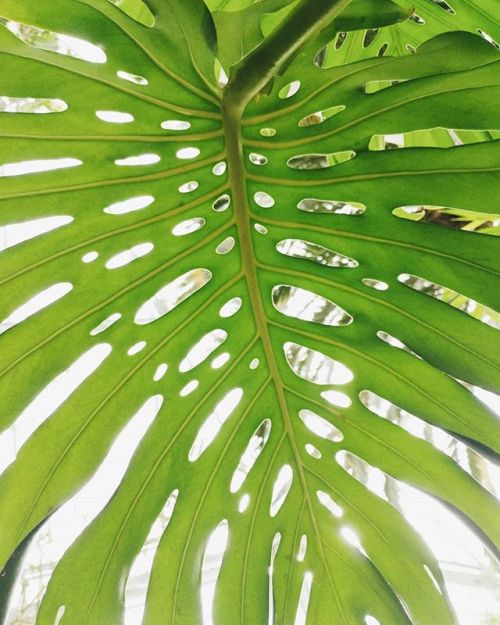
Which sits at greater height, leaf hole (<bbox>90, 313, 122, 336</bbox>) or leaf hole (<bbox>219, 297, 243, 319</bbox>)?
leaf hole (<bbox>219, 297, 243, 319</bbox>)

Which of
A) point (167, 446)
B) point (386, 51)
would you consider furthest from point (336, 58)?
point (167, 446)

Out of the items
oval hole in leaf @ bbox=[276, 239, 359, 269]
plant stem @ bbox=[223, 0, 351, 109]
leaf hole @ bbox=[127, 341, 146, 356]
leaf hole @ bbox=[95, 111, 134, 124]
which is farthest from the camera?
oval hole in leaf @ bbox=[276, 239, 359, 269]

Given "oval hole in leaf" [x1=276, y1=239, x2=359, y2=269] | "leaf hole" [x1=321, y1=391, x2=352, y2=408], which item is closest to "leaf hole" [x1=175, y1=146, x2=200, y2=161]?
"leaf hole" [x1=321, y1=391, x2=352, y2=408]

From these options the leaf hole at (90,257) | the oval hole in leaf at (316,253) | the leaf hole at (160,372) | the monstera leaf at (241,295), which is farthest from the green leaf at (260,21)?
the oval hole in leaf at (316,253)

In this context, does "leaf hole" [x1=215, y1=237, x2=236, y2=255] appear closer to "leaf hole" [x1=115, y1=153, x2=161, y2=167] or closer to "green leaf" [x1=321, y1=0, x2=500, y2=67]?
"leaf hole" [x1=115, y1=153, x2=161, y2=167]

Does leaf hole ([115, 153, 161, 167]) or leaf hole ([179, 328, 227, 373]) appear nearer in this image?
leaf hole ([115, 153, 161, 167])

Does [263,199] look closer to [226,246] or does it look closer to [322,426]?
[226,246]

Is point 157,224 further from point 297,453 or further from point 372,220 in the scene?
point 297,453

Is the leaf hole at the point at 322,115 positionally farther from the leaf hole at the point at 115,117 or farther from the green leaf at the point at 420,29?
the leaf hole at the point at 115,117

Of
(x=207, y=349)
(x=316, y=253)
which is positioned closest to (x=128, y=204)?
(x=316, y=253)

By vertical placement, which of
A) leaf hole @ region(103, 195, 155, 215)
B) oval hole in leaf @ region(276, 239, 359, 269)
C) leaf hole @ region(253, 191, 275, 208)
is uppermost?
oval hole in leaf @ region(276, 239, 359, 269)
